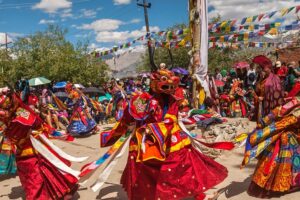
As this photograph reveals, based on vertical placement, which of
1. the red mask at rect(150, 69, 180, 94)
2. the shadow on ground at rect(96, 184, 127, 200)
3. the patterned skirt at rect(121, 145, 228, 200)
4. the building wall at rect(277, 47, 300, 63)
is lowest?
the shadow on ground at rect(96, 184, 127, 200)

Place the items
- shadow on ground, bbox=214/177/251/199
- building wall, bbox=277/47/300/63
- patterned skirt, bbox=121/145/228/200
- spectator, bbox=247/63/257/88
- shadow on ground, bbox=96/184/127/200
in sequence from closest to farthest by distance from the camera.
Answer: patterned skirt, bbox=121/145/228/200
shadow on ground, bbox=214/177/251/199
shadow on ground, bbox=96/184/127/200
spectator, bbox=247/63/257/88
building wall, bbox=277/47/300/63

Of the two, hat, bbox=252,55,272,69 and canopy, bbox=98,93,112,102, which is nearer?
hat, bbox=252,55,272,69

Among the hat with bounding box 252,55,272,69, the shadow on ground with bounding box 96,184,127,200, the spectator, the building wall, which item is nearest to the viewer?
the hat with bounding box 252,55,272,69

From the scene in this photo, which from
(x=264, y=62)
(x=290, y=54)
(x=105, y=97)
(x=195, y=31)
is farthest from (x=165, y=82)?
(x=290, y=54)

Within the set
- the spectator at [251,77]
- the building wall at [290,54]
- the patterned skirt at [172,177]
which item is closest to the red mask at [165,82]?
the patterned skirt at [172,177]

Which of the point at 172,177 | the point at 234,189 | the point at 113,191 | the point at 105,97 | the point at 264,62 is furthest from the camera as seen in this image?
the point at 105,97

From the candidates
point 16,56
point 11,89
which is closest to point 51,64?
point 16,56

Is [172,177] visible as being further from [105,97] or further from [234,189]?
[105,97]

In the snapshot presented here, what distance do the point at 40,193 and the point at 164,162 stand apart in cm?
170

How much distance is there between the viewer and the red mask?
170 inches

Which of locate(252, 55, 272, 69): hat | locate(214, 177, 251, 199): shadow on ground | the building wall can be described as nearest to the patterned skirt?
locate(214, 177, 251, 199): shadow on ground

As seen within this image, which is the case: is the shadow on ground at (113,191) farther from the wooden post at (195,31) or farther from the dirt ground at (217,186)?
A: the wooden post at (195,31)

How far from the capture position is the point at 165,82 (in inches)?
170

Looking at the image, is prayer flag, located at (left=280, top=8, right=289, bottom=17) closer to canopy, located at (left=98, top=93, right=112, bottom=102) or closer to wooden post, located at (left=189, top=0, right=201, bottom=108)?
wooden post, located at (left=189, top=0, right=201, bottom=108)
